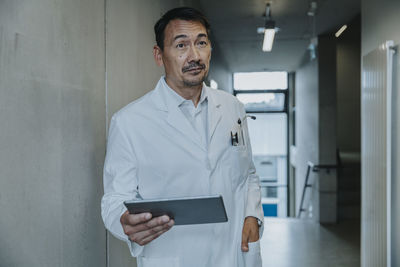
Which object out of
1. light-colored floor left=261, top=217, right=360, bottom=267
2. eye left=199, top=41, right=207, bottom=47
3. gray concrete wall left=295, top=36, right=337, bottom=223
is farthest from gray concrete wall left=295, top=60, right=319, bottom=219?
eye left=199, top=41, right=207, bottom=47

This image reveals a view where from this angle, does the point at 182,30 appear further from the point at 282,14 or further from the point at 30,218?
the point at 282,14

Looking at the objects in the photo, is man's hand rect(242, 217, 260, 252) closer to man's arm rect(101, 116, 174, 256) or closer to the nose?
man's arm rect(101, 116, 174, 256)

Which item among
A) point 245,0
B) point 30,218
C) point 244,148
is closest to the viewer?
point 30,218

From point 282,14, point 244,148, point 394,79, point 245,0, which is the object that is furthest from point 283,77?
point 244,148

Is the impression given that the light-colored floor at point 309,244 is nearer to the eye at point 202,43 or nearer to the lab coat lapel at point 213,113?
the lab coat lapel at point 213,113

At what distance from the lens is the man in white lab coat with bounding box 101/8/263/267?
4.29ft

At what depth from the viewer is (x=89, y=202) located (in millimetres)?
1441

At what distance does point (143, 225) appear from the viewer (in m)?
1.06

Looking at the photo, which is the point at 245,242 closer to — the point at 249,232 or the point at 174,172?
the point at 249,232

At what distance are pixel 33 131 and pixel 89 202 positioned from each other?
460 millimetres

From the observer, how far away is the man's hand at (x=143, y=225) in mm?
1027

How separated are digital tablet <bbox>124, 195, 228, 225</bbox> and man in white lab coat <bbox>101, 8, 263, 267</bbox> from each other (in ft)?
0.74

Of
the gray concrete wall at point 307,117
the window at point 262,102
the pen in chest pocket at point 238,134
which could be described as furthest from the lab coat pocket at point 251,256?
the window at point 262,102

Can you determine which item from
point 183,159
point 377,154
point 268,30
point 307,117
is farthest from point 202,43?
point 307,117
